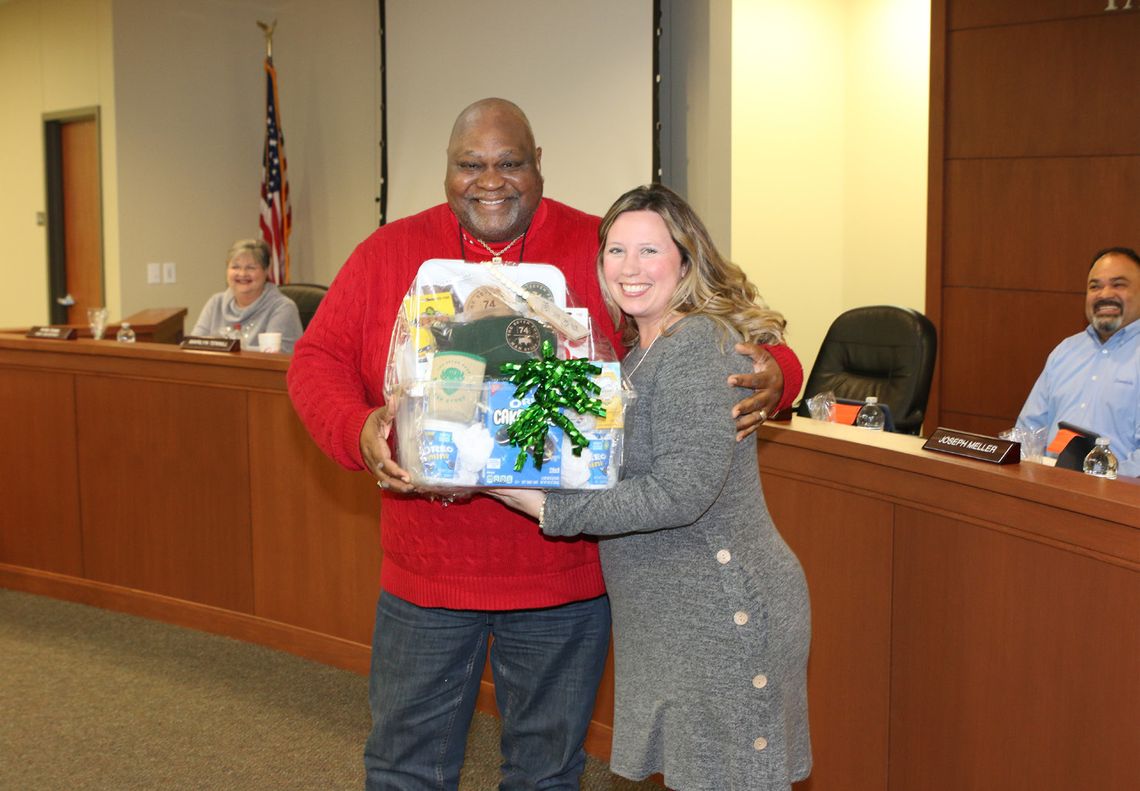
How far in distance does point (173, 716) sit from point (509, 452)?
2.26 metres

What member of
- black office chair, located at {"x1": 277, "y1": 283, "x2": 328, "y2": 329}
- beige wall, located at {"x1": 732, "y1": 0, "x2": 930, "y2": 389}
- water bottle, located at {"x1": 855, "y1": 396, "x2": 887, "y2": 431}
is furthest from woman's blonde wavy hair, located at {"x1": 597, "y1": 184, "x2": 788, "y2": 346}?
black office chair, located at {"x1": 277, "y1": 283, "x2": 328, "y2": 329}

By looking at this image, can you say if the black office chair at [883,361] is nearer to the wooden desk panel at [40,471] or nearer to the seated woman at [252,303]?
the seated woman at [252,303]

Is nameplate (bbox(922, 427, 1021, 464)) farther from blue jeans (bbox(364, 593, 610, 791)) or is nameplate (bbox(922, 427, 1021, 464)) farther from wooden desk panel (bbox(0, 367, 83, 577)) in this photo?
wooden desk panel (bbox(0, 367, 83, 577))

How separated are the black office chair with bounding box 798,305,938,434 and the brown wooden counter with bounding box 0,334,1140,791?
67.3 inches

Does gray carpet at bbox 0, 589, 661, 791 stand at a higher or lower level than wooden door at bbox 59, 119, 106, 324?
lower

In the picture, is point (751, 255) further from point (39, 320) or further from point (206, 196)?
point (39, 320)

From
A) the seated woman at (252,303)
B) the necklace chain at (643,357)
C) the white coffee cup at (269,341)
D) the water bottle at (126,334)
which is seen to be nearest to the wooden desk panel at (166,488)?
the water bottle at (126,334)

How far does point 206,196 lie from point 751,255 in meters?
3.71

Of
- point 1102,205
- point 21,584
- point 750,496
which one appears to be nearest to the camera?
point 750,496

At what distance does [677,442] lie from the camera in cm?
157

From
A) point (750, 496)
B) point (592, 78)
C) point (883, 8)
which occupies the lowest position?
point (750, 496)

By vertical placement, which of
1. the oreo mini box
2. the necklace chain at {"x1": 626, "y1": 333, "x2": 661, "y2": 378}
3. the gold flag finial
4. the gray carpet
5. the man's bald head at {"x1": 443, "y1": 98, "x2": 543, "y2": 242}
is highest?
the gold flag finial

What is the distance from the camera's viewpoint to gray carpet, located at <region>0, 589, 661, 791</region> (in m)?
3.01

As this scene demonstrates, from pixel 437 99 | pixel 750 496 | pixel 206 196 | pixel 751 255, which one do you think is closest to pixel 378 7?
pixel 437 99
